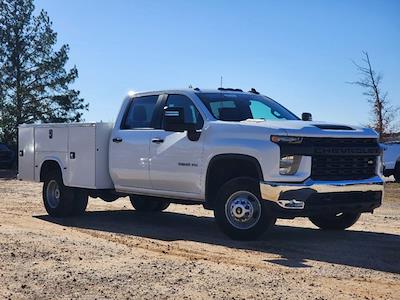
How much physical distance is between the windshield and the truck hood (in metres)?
0.55

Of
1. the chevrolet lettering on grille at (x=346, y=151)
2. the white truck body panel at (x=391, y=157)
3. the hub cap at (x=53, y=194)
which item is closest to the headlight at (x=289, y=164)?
the chevrolet lettering on grille at (x=346, y=151)

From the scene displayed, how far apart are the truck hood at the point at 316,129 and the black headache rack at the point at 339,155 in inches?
2.8

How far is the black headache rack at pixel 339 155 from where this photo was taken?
25.1 feet

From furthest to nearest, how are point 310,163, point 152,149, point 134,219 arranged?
1. point 134,219
2. point 152,149
3. point 310,163

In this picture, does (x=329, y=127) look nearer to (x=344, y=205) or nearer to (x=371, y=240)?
(x=344, y=205)

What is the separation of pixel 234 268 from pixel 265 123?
237 cm

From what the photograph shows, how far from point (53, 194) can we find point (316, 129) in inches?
224

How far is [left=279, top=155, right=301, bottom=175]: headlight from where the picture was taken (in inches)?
301

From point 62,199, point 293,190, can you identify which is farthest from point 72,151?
point 293,190

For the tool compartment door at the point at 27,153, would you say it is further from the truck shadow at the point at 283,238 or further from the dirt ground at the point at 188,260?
the dirt ground at the point at 188,260

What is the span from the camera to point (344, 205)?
26.2 ft

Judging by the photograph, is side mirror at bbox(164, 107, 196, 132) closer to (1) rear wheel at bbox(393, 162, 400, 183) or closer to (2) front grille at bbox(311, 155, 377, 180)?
(2) front grille at bbox(311, 155, 377, 180)

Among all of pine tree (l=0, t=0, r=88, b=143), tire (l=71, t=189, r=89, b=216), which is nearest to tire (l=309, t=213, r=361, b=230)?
tire (l=71, t=189, r=89, b=216)

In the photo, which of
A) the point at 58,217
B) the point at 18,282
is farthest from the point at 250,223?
the point at 58,217
